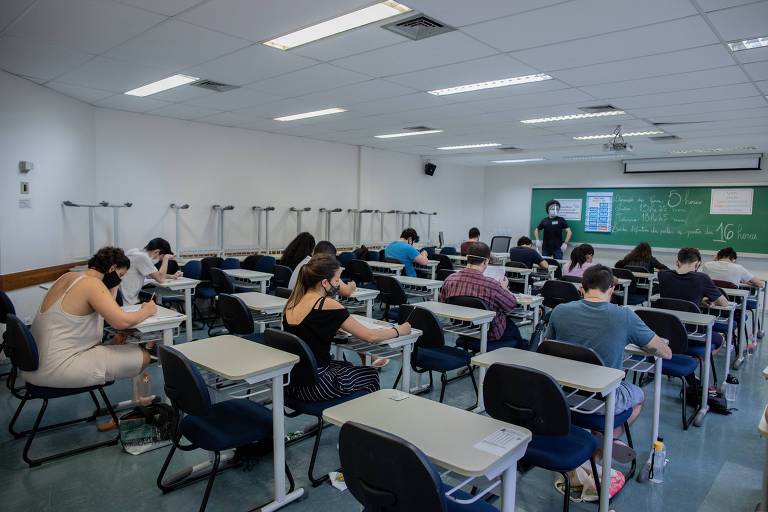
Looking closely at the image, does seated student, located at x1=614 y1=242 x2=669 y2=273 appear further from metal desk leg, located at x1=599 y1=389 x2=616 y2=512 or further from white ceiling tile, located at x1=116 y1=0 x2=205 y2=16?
white ceiling tile, located at x1=116 y1=0 x2=205 y2=16

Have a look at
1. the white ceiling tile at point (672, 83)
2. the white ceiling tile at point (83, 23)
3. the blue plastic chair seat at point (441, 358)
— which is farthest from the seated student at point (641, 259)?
the white ceiling tile at point (83, 23)

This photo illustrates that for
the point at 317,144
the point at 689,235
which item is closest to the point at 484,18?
the point at 317,144

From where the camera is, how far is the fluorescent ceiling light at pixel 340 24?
300 cm

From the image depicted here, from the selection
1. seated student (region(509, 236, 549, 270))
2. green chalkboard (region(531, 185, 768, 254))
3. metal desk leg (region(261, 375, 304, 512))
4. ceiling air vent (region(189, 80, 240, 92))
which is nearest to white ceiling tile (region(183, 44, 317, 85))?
ceiling air vent (region(189, 80, 240, 92))

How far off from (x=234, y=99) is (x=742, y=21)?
186 inches

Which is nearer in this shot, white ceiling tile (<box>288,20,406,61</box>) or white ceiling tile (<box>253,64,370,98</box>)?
white ceiling tile (<box>288,20,406,61</box>)

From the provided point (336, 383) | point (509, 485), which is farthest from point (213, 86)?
point (509, 485)

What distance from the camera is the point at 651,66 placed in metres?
3.90

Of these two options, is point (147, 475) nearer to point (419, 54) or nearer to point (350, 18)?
point (350, 18)

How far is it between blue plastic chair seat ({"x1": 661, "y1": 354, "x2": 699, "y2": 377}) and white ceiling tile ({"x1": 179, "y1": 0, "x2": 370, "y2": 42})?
3357 mm

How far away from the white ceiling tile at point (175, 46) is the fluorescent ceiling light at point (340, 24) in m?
0.30

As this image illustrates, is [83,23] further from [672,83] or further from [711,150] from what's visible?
[711,150]

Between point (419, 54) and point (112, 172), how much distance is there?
15.3ft

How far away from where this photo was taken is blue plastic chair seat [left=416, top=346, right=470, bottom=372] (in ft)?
11.7
